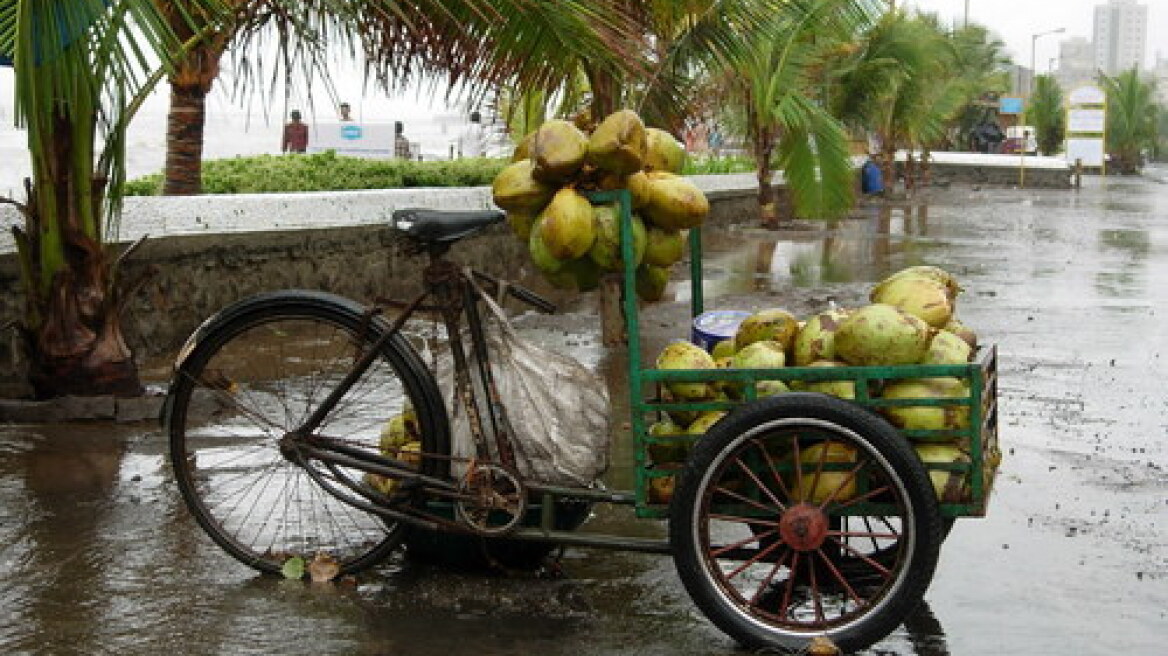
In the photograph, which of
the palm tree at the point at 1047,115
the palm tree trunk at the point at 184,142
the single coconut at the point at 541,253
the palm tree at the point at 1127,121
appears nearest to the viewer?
the single coconut at the point at 541,253

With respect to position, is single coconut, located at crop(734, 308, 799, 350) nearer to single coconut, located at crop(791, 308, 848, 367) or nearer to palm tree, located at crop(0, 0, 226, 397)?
single coconut, located at crop(791, 308, 848, 367)

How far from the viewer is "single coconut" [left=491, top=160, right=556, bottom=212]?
459cm

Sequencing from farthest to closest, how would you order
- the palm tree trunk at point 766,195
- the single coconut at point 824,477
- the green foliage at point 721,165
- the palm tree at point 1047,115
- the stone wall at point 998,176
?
the palm tree at point 1047,115, the stone wall at point 998,176, the green foliage at point 721,165, the palm tree trunk at point 766,195, the single coconut at point 824,477

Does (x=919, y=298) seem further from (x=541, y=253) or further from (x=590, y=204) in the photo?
(x=541, y=253)

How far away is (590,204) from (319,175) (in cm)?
901

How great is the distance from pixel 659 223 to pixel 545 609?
3.72 feet

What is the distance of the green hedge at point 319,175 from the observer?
1268 centimetres

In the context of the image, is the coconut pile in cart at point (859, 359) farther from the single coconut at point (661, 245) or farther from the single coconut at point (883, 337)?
the single coconut at point (661, 245)

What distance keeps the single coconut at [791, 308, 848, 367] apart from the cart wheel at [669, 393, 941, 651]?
262 millimetres

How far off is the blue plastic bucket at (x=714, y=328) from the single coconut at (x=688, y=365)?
0.45 metres

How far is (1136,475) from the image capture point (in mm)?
6551

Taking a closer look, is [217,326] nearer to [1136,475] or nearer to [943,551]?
[943,551]

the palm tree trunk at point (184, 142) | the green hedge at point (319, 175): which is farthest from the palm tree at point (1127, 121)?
the palm tree trunk at point (184, 142)

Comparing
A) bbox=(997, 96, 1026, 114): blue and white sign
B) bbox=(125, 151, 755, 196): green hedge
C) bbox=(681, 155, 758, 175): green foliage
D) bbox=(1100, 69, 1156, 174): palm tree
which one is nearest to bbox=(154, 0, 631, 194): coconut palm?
bbox=(125, 151, 755, 196): green hedge
